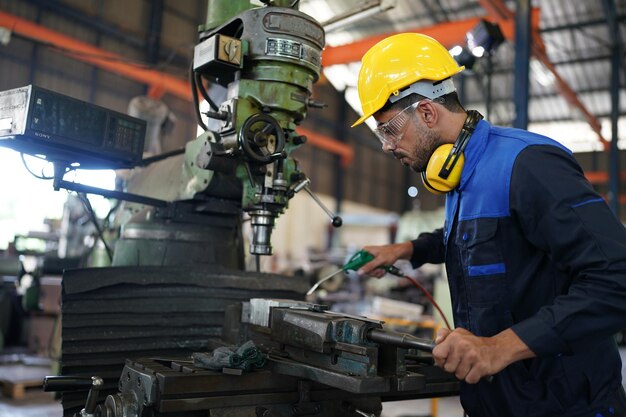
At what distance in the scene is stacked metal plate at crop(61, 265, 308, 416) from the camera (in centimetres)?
131

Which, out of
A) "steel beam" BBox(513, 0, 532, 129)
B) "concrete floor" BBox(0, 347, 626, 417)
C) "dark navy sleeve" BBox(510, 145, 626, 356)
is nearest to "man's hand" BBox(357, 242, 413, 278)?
"dark navy sleeve" BBox(510, 145, 626, 356)

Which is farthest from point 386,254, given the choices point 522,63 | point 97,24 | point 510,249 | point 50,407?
point 97,24

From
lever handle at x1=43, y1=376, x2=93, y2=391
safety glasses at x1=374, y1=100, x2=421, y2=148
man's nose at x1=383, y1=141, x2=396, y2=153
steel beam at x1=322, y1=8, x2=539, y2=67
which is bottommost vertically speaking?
lever handle at x1=43, y1=376, x2=93, y2=391

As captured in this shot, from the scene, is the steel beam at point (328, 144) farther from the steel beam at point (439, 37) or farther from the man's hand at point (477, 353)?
the man's hand at point (477, 353)

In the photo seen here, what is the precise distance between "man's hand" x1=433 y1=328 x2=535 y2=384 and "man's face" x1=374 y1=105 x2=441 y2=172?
0.41m

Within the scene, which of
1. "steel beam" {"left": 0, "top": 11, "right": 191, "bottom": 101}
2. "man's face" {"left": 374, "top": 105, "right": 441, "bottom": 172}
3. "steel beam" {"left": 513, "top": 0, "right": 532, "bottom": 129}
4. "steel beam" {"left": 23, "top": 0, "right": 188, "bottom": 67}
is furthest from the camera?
"steel beam" {"left": 23, "top": 0, "right": 188, "bottom": 67}

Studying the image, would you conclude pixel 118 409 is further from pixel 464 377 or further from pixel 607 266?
pixel 607 266

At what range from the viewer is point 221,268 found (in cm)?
158

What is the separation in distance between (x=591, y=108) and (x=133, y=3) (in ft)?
30.4

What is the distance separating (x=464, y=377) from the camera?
2.73 ft

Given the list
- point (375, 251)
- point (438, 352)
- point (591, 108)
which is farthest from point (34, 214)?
point (591, 108)

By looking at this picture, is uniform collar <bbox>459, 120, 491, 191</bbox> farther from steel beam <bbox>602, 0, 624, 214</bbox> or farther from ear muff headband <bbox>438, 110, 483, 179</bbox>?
steel beam <bbox>602, 0, 624, 214</bbox>

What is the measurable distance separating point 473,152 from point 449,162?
0.05m

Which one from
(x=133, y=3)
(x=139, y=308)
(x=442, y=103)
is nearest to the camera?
(x=442, y=103)
